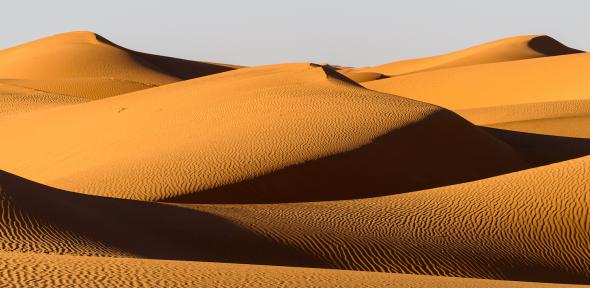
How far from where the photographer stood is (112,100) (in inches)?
1153

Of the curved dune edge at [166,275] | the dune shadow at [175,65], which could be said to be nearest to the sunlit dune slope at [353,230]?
the curved dune edge at [166,275]

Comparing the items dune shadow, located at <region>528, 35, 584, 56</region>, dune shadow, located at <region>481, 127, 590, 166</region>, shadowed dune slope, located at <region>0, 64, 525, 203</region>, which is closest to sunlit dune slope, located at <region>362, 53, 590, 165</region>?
dune shadow, located at <region>481, 127, 590, 166</region>

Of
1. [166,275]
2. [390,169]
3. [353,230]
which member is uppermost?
[166,275]

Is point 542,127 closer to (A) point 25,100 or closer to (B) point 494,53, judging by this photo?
(A) point 25,100

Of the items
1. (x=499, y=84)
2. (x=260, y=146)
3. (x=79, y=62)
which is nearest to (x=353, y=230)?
(x=260, y=146)

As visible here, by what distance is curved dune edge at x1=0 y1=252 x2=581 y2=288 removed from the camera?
22.1 feet

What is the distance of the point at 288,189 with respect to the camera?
17.6m

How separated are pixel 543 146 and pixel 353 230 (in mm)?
13347

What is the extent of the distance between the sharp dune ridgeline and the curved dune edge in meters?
0.03

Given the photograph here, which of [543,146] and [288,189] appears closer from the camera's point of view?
[288,189]

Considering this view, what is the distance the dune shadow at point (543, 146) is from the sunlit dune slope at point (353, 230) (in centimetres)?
824

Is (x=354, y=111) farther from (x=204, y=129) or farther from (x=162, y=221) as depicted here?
(x=162, y=221)

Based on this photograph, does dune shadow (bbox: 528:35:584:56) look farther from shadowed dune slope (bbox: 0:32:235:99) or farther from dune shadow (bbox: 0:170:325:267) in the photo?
dune shadow (bbox: 0:170:325:267)

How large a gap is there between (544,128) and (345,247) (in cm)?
1719
